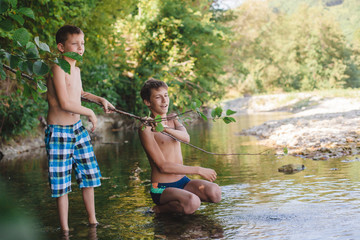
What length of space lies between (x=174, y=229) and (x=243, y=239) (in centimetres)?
63

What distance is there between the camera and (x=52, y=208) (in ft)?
15.0

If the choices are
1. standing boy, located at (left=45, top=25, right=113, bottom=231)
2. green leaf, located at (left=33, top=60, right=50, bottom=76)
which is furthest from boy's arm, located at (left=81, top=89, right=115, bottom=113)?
green leaf, located at (left=33, top=60, right=50, bottom=76)

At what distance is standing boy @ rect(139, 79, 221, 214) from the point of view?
3781 mm

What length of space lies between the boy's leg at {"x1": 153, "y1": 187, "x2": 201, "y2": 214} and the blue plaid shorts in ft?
2.04

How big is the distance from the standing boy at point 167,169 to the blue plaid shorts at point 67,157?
21.3 inches

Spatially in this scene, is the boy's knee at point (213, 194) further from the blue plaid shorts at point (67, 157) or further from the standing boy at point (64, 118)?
the standing boy at point (64, 118)

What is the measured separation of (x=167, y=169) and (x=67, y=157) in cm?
88

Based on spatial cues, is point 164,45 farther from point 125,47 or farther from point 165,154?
point 165,154

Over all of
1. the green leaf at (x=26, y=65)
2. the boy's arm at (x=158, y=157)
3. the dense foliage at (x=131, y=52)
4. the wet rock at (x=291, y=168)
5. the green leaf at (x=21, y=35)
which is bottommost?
the wet rock at (x=291, y=168)

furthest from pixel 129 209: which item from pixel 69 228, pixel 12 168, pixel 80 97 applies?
pixel 12 168

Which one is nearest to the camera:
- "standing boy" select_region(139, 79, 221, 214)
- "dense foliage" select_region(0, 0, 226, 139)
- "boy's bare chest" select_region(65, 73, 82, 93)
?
"boy's bare chest" select_region(65, 73, 82, 93)

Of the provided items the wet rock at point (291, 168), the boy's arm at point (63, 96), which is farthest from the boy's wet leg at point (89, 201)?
the wet rock at point (291, 168)

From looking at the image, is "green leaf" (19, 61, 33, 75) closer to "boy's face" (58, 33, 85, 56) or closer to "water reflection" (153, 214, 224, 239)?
"boy's face" (58, 33, 85, 56)

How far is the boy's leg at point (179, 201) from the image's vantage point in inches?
146
